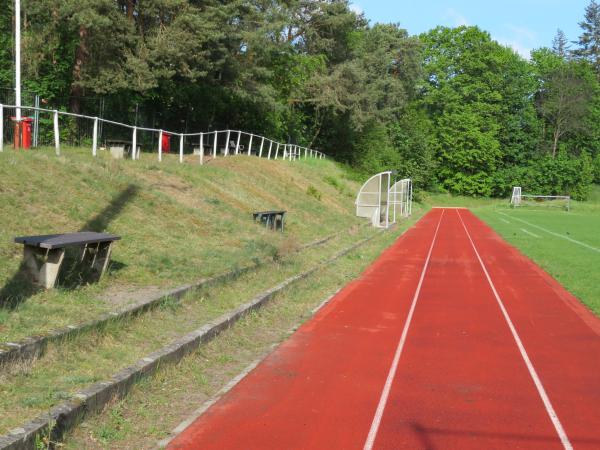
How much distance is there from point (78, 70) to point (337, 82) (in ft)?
83.8

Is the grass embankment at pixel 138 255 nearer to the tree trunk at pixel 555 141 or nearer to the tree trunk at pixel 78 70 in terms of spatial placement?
the tree trunk at pixel 78 70

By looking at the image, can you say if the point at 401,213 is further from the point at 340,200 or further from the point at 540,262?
the point at 540,262

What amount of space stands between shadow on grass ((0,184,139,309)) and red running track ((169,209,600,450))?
2.82 meters

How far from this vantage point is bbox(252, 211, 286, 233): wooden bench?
17.8m

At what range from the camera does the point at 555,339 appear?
9.30 meters

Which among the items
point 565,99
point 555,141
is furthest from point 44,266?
point 565,99

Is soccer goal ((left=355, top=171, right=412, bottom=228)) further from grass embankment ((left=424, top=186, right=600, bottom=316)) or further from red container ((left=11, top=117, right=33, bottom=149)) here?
red container ((left=11, top=117, right=33, bottom=149))

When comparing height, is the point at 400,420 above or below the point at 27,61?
below

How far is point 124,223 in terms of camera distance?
12.0m

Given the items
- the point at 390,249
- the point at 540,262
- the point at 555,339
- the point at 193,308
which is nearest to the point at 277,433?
the point at 193,308

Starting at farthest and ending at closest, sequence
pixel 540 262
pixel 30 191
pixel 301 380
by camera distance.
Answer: pixel 540 262 → pixel 30 191 → pixel 301 380

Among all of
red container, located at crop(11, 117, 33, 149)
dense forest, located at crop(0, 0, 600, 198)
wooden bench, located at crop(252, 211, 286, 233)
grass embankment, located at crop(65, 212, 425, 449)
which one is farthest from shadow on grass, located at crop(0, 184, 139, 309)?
dense forest, located at crop(0, 0, 600, 198)

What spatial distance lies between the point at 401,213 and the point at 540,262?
975 inches

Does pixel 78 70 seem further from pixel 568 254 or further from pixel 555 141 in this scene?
pixel 555 141
